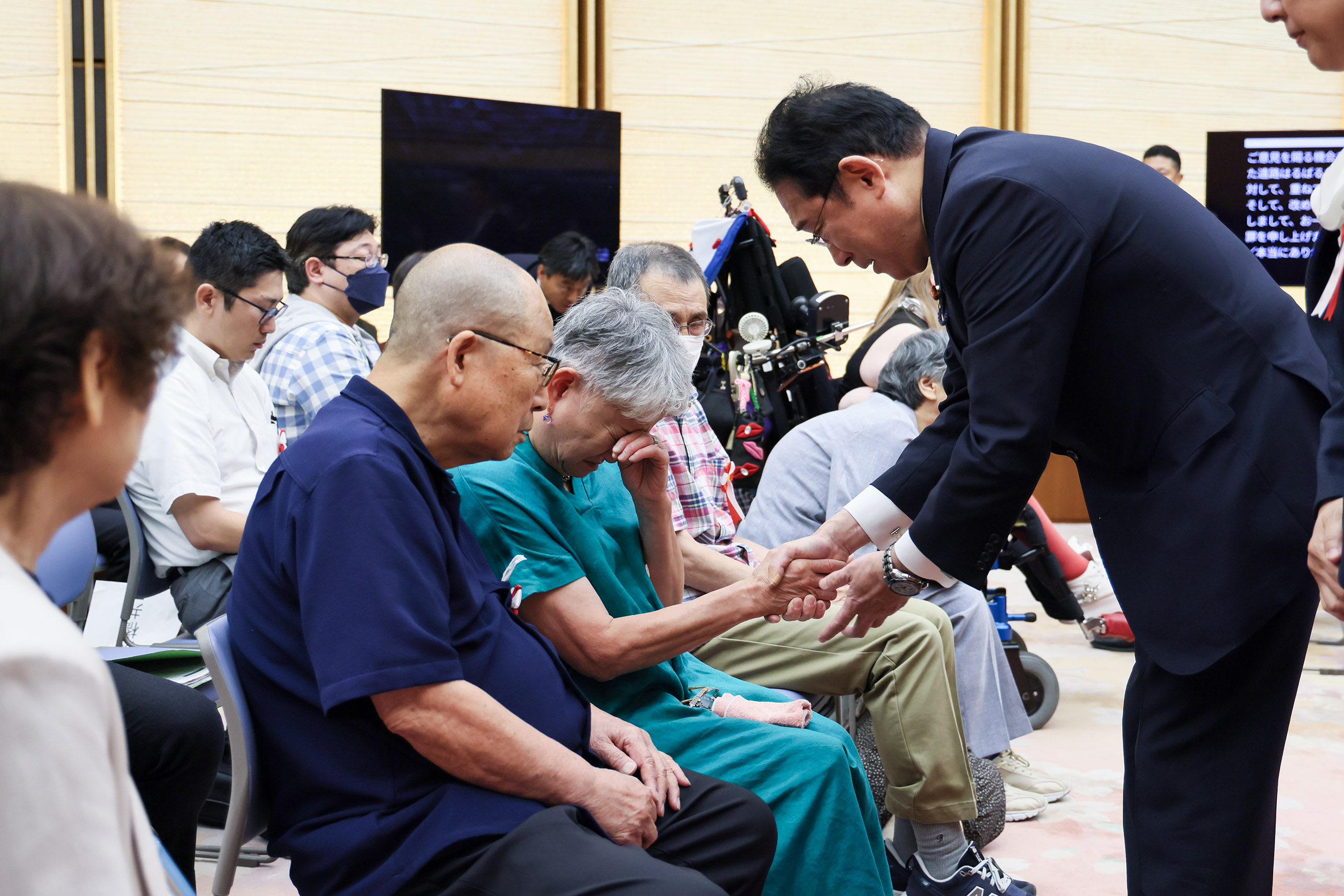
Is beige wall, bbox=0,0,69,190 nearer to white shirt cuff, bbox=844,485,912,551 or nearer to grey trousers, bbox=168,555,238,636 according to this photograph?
grey trousers, bbox=168,555,238,636

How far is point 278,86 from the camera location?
5.43m

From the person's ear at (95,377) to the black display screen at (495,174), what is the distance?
12.2ft

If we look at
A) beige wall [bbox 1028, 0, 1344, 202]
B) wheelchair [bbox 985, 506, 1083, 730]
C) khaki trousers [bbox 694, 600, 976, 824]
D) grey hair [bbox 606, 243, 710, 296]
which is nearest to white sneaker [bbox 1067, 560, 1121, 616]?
wheelchair [bbox 985, 506, 1083, 730]

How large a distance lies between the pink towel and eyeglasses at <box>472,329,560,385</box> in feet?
2.11

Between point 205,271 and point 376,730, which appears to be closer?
point 376,730

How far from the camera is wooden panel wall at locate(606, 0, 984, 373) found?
620 cm

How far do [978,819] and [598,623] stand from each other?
1.30m

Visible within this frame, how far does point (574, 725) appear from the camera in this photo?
1444 mm

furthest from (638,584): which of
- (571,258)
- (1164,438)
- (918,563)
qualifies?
(571,258)

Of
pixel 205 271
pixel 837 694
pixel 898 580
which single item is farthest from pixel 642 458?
pixel 205 271

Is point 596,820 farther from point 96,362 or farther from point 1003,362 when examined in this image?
point 96,362

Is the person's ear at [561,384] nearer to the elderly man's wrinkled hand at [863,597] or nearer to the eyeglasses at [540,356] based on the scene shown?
the eyeglasses at [540,356]

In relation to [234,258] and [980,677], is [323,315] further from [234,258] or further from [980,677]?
[980,677]

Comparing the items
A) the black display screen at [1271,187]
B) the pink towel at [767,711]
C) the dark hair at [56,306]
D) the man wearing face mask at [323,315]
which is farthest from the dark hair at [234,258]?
the black display screen at [1271,187]
